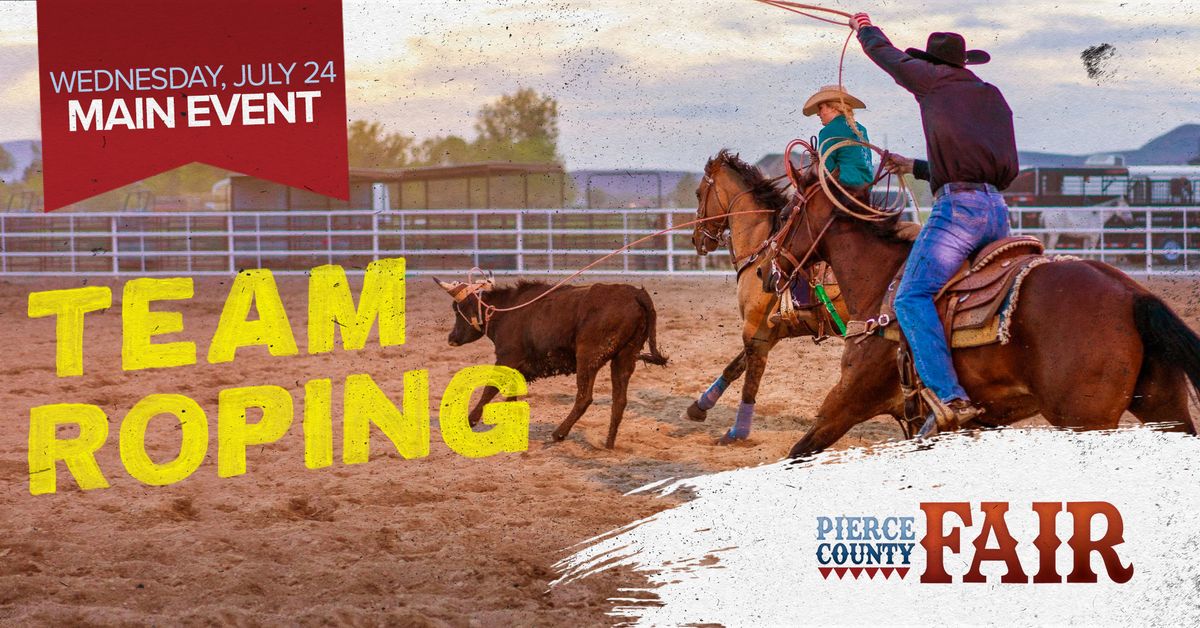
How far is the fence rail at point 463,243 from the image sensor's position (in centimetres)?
1652

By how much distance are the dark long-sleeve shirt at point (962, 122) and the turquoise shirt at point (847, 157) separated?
71.6 inches

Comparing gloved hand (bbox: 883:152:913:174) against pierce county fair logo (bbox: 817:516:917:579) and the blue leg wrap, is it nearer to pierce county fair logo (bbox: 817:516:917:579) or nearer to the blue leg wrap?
pierce county fair logo (bbox: 817:516:917:579)

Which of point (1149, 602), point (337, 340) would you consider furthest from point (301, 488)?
point (337, 340)

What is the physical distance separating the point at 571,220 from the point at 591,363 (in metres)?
14.4

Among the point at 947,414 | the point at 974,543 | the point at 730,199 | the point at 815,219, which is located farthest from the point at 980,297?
the point at 730,199

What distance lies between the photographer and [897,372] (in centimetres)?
480

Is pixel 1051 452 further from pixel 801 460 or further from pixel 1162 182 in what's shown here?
pixel 1162 182

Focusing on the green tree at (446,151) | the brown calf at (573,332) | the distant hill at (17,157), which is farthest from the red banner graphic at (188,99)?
the distant hill at (17,157)

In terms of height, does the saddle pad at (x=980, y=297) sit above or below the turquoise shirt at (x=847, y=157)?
below

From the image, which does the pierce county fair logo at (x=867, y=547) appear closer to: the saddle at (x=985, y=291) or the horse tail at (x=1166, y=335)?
the saddle at (x=985, y=291)

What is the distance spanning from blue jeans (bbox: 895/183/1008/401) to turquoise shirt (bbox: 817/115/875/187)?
1.88 metres

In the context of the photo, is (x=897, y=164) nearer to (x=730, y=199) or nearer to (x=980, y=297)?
(x=980, y=297)

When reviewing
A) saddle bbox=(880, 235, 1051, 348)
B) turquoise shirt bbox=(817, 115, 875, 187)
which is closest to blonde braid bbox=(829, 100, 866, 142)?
turquoise shirt bbox=(817, 115, 875, 187)

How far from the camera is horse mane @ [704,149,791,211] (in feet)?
24.1
